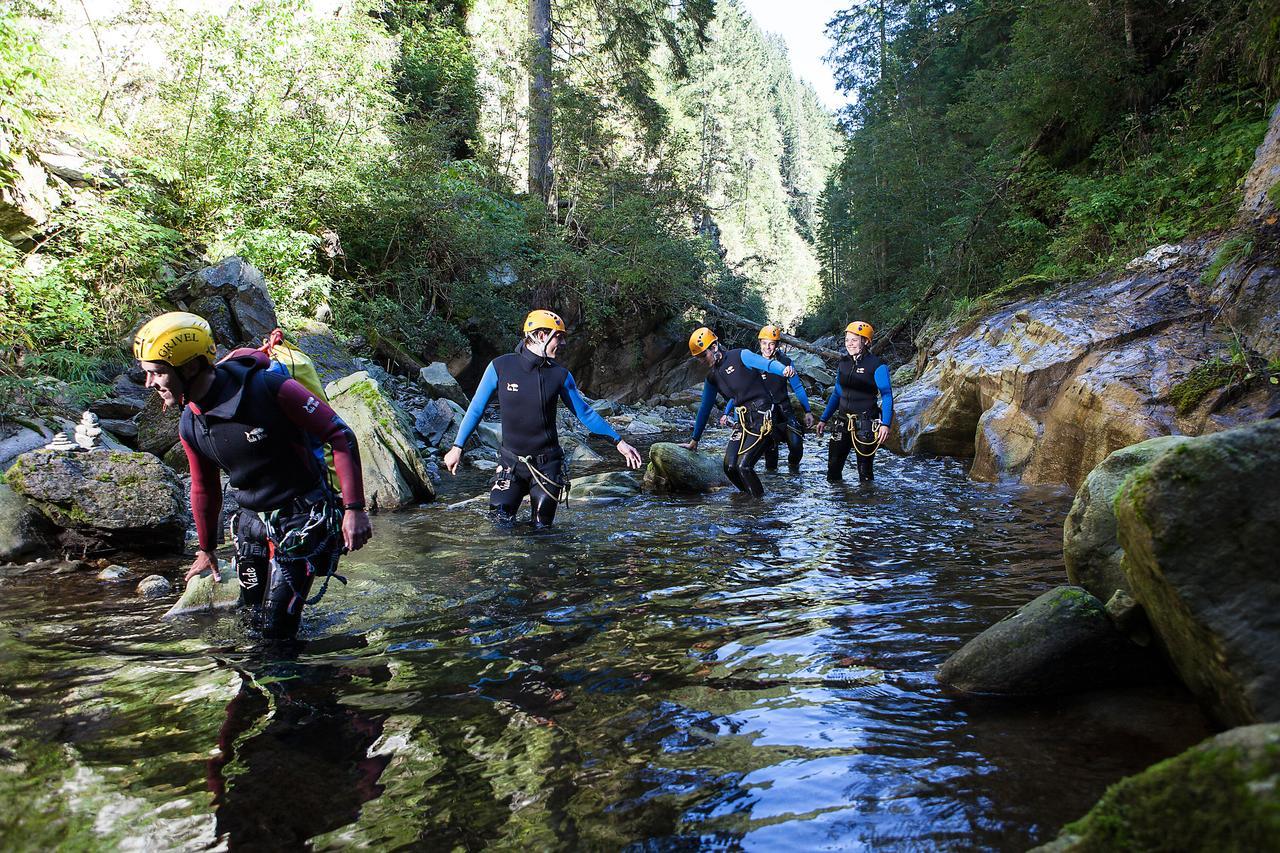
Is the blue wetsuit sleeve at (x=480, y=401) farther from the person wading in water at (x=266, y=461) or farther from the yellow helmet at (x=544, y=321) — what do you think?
the person wading in water at (x=266, y=461)

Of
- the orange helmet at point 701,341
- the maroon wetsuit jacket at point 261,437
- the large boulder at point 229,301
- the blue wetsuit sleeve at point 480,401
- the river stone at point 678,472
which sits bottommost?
the river stone at point 678,472

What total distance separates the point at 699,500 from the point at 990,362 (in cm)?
500

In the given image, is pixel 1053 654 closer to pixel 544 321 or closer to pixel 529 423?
pixel 529 423

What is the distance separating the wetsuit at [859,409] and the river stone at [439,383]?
8.60 meters

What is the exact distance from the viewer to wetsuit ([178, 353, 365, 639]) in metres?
4.20

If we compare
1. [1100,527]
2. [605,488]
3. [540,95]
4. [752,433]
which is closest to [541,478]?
[605,488]

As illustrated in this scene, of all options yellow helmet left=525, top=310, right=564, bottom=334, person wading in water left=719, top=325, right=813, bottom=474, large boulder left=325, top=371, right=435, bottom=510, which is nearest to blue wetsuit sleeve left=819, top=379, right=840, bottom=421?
person wading in water left=719, top=325, right=813, bottom=474

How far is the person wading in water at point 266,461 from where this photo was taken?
4047 millimetres

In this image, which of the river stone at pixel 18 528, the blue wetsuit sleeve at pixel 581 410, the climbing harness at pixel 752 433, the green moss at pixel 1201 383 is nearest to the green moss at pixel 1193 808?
the blue wetsuit sleeve at pixel 581 410

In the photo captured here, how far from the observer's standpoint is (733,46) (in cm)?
6762

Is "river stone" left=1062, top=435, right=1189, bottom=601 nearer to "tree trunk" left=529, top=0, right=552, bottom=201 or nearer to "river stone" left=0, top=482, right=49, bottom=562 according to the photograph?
"river stone" left=0, top=482, right=49, bottom=562

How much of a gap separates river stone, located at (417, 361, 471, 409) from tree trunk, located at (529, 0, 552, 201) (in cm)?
1115

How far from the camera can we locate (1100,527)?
3.98m

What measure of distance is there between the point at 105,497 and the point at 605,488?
5717mm
